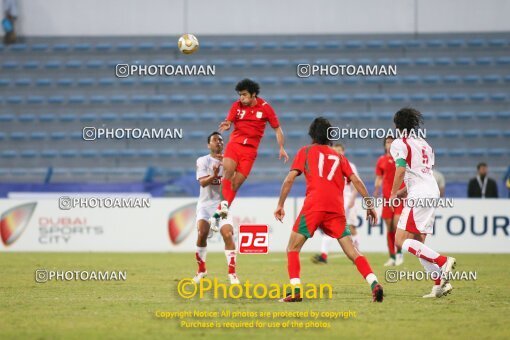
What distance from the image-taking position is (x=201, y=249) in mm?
12914

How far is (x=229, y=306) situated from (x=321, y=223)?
1366 millimetres

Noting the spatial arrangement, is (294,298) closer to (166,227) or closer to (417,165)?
(417,165)

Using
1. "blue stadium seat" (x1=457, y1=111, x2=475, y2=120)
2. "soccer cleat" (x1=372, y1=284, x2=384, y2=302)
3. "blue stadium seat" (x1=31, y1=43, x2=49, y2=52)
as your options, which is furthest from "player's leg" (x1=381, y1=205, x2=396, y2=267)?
"blue stadium seat" (x1=31, y1=43, x2=49, y2=52)

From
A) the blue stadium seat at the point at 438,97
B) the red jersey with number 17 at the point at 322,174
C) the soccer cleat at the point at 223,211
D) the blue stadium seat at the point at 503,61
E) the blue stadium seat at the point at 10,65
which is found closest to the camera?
the red jersey with number 17 at the point at 322,174

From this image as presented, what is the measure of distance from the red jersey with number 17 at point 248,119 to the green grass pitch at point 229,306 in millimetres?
2259

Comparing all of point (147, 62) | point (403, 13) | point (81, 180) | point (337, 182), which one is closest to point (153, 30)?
point (147, 62)

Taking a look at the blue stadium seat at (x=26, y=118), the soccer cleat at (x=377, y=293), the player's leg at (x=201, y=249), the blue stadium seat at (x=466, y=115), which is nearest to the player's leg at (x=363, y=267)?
the soccer cleat at (x=377, y=293)

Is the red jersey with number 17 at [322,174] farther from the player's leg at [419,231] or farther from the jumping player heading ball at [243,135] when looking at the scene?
the jumping player heading ball at [243,135]

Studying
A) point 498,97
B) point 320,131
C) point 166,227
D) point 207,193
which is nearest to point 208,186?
point 207,193

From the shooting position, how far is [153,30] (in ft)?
102

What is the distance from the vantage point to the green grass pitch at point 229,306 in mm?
7934

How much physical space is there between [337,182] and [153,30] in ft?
72.6

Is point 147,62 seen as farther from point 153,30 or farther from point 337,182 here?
point 337,182

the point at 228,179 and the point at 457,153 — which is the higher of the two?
the point at 457,153
